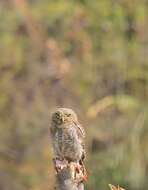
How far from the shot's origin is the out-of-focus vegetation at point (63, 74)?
8.00 metres

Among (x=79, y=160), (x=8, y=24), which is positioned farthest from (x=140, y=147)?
(x=79, y=160)

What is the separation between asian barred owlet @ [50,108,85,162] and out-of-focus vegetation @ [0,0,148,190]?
5.76 m

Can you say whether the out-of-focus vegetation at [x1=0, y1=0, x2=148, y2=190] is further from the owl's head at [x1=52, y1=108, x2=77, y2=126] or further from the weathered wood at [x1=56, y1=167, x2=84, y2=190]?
the weathered wood at [x1=56, y1=167, x2=84, y2=190]

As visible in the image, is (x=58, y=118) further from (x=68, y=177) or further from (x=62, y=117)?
(x=68, y=177)

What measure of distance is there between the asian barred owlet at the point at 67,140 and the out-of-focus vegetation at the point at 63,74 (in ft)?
18.9

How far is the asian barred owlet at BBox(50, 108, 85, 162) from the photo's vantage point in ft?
5.89

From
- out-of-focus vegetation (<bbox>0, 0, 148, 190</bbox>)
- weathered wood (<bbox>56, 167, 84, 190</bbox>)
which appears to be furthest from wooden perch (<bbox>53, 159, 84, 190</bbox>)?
out-of-focus vegetation (<bbox>0, 0, 148, 190</bbox>)

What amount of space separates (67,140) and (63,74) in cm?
720

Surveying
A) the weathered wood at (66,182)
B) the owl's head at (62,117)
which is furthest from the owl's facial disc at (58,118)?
the weathered wood at (66,182)

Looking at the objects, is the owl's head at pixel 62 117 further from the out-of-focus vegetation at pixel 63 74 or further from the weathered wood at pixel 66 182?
the out-of-focus vegetation at pixel 63 74

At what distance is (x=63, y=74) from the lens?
29.5ft

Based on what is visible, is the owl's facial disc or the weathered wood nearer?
the weathered wood

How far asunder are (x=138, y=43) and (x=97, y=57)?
493 millimetres

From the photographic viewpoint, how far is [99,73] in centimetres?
873
